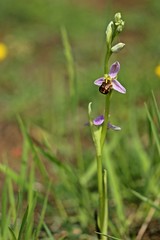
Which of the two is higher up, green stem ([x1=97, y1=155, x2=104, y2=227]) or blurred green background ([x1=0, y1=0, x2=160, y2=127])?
blurred green background ([x1=0, y1=0, x2=160, y2=127])

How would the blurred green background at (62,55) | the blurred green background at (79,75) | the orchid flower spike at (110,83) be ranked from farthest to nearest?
1. the blurred green background at (62,55)
2. the blurred green background at (79,75)
3. the orchid flower spike at (110,83)

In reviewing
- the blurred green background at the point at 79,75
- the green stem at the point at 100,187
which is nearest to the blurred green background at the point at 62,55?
the blurred green background at the point at 79,75

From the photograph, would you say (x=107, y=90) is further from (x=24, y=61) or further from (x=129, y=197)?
(x=24, y=61)

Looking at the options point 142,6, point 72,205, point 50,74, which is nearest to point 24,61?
point 50,74

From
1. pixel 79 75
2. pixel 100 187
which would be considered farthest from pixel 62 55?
pixel 100 187

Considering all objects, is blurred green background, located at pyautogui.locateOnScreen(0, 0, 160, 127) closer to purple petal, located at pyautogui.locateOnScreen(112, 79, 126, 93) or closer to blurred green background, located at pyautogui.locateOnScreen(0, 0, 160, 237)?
blurred green background, located at pyautogui.locateOnScreen(0, 0, 160, 237)

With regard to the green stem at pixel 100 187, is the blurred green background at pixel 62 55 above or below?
above

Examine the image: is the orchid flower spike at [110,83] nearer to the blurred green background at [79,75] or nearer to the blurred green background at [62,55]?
the blurred green background at [79,75]

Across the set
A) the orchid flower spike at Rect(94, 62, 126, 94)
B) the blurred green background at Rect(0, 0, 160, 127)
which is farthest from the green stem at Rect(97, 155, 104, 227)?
the blurred green background at Rect(0, 0, 160, 127)

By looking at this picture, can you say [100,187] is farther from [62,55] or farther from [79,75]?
[62,55]
